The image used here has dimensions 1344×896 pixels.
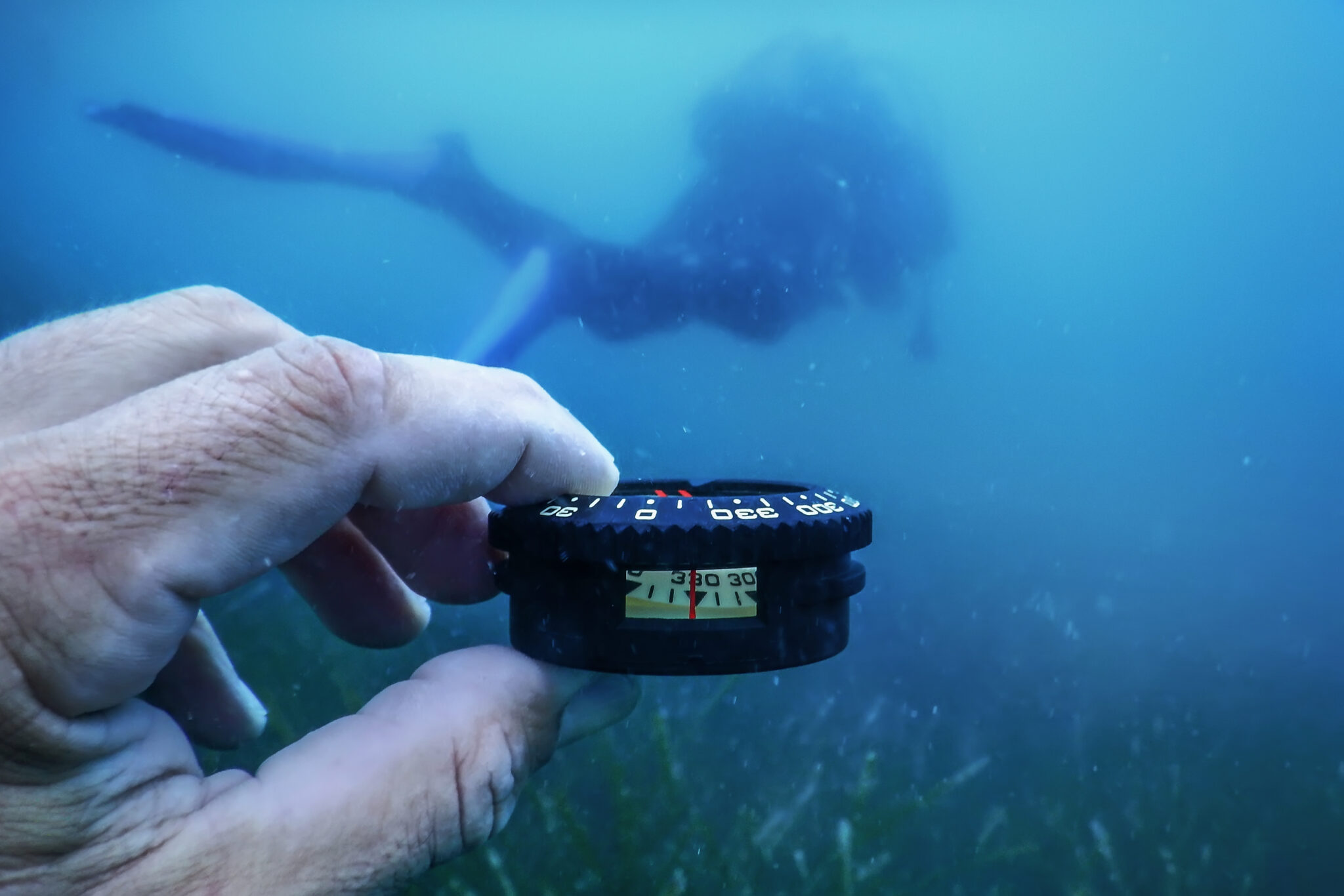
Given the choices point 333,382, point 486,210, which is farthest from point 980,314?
point 333,382

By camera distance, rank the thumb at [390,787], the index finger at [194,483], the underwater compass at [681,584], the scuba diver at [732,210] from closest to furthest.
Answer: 1. the index finger at [194,483]
2. the thumb at [390,787]
3. the underwater compass at [681,584]
4. the scuba diver at [732,210]

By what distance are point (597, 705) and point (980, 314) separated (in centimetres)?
236

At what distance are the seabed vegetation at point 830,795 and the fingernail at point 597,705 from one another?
5.88 feet

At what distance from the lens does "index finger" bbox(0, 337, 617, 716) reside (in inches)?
24.3

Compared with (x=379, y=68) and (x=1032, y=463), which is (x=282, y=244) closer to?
(x=379, y=68)

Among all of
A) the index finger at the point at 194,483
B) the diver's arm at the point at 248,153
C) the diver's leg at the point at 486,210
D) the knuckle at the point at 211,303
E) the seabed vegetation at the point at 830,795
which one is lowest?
the seabed vegetation at the point at 830,795

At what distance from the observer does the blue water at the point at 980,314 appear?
267cm

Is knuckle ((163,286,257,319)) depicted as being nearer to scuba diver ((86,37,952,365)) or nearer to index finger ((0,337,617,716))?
index finger ((0,337,617,716))

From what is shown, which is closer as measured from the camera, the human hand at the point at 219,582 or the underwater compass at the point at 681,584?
the human hand at the point at 219,582

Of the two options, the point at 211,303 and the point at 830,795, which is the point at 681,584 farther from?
the point at 830,795

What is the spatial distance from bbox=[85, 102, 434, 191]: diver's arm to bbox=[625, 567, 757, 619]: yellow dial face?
7.24 ft

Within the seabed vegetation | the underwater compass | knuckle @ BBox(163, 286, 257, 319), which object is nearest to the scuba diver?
the seabed vegetation

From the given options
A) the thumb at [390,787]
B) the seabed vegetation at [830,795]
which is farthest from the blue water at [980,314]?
the thumb at [390,787]

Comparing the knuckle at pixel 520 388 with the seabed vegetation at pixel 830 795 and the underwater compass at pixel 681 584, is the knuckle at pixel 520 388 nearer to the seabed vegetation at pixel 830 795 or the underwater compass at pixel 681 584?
the underwater compass at pixel 681 584
